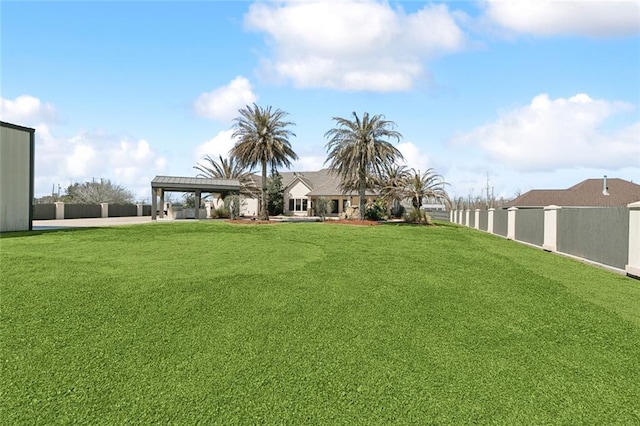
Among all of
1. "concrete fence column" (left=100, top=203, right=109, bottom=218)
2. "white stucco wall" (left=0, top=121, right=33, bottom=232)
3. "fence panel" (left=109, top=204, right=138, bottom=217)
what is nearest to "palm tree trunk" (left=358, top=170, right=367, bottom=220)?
"white stucco wall" (left=0, top=121, right=33, bottom=232)

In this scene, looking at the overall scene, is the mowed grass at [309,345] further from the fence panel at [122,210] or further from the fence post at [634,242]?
the fence panel at [122,210]

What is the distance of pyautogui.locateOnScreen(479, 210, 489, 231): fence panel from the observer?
24594 millimetres

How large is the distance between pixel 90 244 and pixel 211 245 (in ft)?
10.6

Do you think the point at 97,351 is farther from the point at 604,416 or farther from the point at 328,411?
the point at 604,416

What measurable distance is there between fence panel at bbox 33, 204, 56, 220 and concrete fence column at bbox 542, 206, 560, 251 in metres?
33.8

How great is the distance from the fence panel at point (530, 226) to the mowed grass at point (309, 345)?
7092mm

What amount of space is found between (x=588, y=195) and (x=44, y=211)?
4786 cm

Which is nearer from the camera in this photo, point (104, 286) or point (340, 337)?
point (340, 337)

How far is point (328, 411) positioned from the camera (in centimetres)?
357

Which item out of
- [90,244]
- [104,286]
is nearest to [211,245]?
[90,244]

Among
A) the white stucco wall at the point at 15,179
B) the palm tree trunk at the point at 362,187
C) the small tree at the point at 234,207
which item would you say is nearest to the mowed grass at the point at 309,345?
the white stucco wall at the point at 15,179

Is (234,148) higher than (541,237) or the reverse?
higher

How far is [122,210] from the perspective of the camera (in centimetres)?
4025

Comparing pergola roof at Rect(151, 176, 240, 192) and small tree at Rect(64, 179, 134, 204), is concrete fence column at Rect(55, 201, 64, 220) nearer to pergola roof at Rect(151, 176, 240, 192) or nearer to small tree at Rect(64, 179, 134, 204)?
pergola roof at Rect(151, 176, 240, 192)
